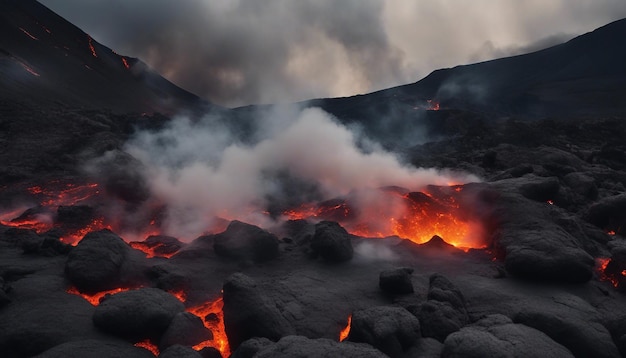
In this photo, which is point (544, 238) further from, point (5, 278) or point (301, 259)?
point (5, 278)

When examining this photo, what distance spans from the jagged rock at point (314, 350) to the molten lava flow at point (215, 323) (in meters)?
1.58

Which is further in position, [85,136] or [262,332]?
[85,136]

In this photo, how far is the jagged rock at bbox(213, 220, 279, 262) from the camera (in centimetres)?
1127

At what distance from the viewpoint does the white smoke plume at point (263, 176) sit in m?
15.9

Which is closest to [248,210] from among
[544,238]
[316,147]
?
[316,147]

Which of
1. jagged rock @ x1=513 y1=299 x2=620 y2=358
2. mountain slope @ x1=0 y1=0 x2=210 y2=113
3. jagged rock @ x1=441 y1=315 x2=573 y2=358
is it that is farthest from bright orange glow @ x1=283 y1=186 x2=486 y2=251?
mountain slope @ x1=0 y1=0 x2=210 y2=113

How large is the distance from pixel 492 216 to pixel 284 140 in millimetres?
11402

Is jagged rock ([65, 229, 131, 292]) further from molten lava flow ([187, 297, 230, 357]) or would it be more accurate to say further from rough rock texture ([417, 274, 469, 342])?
rough rock texture ([417, 274, 469, 342])

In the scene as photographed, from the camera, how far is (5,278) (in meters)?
8.44

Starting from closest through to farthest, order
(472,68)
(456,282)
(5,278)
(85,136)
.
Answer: (5,278)
(456,282)
(85,136)
(472,68)

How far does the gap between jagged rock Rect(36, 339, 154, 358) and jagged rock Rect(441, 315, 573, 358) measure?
5.26 m

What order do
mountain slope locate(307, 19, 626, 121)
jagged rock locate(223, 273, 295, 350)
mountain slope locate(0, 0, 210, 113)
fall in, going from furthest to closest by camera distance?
mountain slope locate(307, 19, 626, 121), mountain slope locate(0, 0, 210, 113), jagged rock locate(223, 273, 295, 350)

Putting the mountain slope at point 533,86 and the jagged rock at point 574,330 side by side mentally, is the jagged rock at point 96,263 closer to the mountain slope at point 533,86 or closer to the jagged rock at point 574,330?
the jagged rock at point 574,330

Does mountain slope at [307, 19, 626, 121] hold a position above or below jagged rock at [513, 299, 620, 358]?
above
